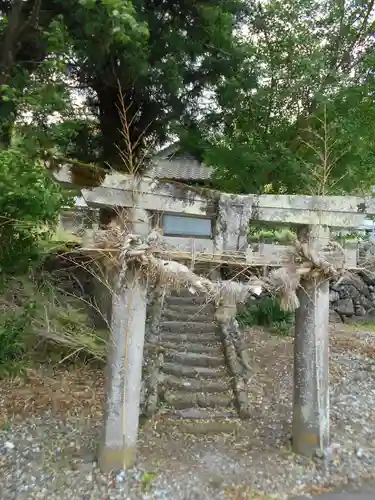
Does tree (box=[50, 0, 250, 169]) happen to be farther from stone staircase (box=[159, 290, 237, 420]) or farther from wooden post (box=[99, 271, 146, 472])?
stone staircase (box=[159, 290, 237, 420])

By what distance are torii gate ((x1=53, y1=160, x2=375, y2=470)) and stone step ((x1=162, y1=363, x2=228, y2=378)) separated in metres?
2.08

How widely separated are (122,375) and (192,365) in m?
2.87

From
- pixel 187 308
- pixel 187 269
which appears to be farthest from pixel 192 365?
pixel 187 269

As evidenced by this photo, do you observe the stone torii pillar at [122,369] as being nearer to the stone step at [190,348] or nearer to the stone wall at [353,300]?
the stone step at [190,348]

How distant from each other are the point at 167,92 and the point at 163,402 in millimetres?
4460

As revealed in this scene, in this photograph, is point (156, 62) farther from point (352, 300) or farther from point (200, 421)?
point (352, 300)

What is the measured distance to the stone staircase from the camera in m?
6.00

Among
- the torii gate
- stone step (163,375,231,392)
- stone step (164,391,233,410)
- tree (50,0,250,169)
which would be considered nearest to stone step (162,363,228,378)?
stone step (163,375,231,392)

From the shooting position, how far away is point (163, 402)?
19.6ft

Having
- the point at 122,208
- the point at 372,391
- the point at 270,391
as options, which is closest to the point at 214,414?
the point at 270,391

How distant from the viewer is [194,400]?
605 cm

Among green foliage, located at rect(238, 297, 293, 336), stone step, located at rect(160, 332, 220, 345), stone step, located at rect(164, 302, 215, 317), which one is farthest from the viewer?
green foliage, located at rect(238, 297, 293, 336)

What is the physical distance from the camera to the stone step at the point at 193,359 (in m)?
6.88

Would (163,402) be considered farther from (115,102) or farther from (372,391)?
(115,102)
